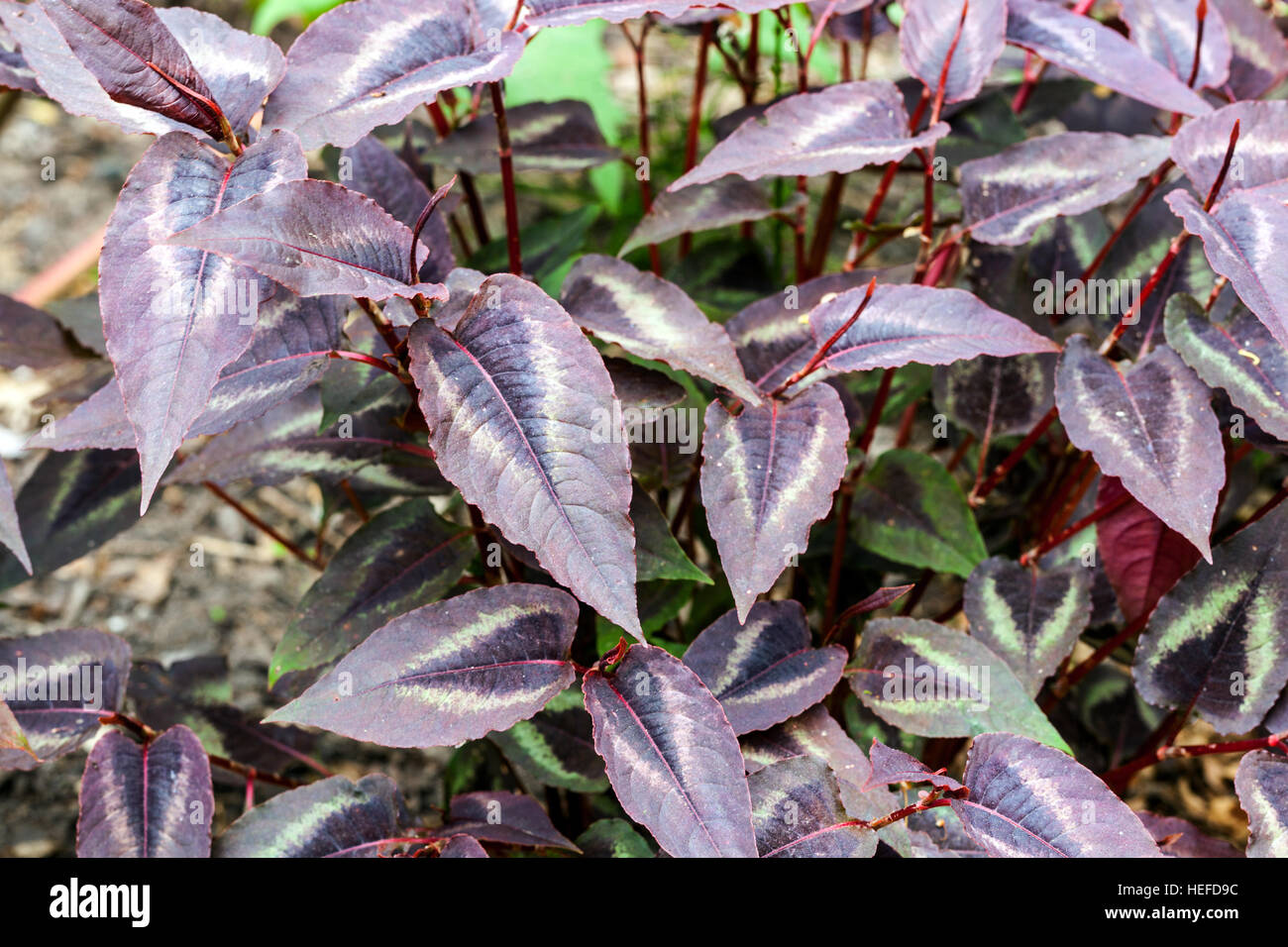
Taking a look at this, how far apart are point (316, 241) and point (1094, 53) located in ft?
2.77

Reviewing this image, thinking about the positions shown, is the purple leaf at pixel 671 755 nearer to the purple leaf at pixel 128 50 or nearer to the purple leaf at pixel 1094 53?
the purple leaf at pixel 128 50

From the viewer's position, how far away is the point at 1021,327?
3.16ft

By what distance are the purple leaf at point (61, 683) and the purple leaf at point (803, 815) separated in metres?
0.65

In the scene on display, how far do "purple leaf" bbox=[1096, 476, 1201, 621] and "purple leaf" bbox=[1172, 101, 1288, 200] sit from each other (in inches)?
13.3

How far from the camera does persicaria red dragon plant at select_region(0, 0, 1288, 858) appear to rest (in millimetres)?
802

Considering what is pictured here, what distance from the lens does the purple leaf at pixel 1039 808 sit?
813mm

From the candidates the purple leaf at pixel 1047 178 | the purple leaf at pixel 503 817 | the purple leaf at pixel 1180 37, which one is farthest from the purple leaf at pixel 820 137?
the purple leaf at pixel 503 817

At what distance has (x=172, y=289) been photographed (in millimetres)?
759

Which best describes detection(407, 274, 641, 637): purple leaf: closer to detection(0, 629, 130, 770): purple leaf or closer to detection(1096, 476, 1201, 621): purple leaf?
detection(0, 629, 130, 770): purple leaf

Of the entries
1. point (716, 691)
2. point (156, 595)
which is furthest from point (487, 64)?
point (156, 595)

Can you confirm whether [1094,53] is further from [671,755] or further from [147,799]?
[147,799]

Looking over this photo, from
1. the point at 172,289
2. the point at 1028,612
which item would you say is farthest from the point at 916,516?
the point at 172,289
